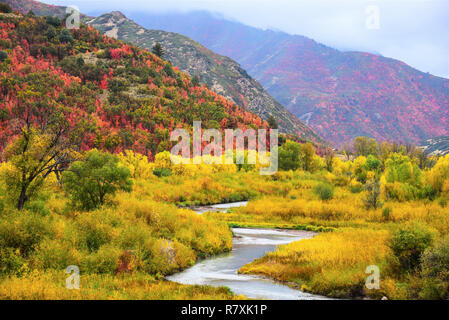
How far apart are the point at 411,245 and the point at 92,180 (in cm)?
1798

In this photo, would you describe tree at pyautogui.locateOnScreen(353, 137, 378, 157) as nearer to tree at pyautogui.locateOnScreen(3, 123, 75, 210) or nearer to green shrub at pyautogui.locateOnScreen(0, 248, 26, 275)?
tree at pyautogui.locateOnScreen(3, 123, 75, 210)

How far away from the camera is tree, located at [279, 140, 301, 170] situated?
236 ft

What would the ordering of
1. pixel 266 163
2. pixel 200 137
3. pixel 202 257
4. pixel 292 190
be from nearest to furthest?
pixel 202 257 < pixel 292 190 < pixel 266 163 < pixel 200 137

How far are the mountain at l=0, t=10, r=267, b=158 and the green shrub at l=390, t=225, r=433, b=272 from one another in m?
50.0

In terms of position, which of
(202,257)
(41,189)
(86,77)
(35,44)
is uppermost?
(35,44)

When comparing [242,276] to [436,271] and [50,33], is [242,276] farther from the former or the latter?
[50,33]

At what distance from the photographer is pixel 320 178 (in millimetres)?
62344

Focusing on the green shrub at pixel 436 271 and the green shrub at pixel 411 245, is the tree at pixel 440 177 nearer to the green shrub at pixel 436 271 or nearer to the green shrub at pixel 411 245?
the green shrub at pixel 411 245

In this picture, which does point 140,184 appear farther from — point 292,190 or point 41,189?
point 41,189

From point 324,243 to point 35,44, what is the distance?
3291 inches

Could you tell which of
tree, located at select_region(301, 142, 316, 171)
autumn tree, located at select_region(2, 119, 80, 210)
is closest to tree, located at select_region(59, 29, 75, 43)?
tree, located at select_region(301, 142, 316, 171)

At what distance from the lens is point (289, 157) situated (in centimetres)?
7225

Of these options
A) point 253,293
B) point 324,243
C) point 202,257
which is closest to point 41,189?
point 202,257
